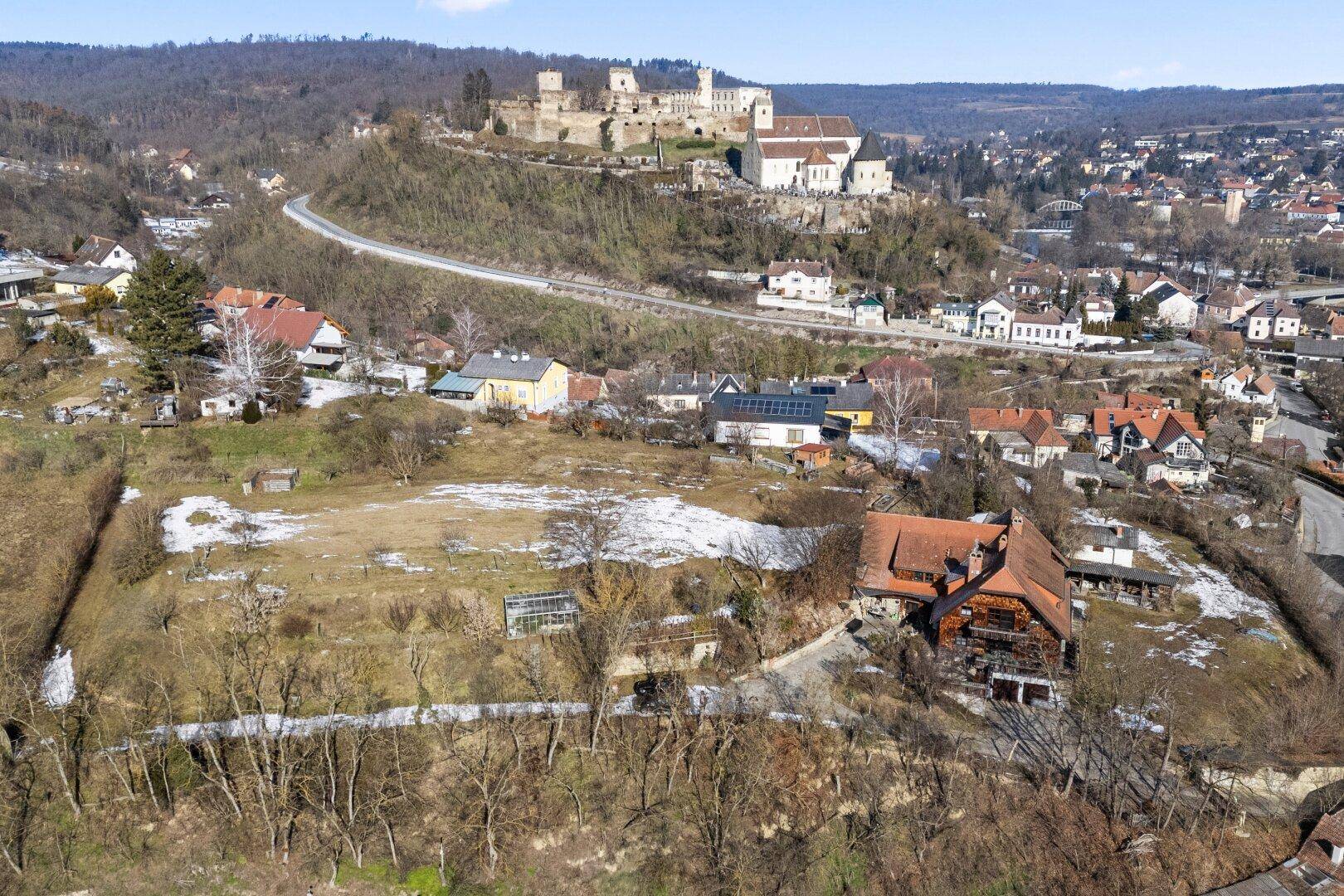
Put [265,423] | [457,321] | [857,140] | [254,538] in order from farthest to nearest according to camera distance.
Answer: [857,140] < [457,321] < [265,423] < [254,538]

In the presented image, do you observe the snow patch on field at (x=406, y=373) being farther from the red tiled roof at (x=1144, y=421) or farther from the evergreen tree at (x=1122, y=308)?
the evergreen tree at (x=1122, y=308)

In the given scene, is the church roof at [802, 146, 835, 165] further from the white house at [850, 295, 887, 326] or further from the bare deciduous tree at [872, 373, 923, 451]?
the bare deciduous tree at [872, 373, 923, 451]

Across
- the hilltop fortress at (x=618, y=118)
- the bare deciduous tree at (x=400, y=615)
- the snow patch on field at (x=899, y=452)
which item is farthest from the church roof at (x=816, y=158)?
the bare deciduous tree at (x=400, y=615)

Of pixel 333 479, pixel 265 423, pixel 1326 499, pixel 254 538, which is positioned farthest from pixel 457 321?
pixel 1326 499

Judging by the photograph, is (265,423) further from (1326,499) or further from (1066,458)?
(1326,499)

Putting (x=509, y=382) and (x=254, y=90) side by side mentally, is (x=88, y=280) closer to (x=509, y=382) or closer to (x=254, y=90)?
(x=509, y=382)
